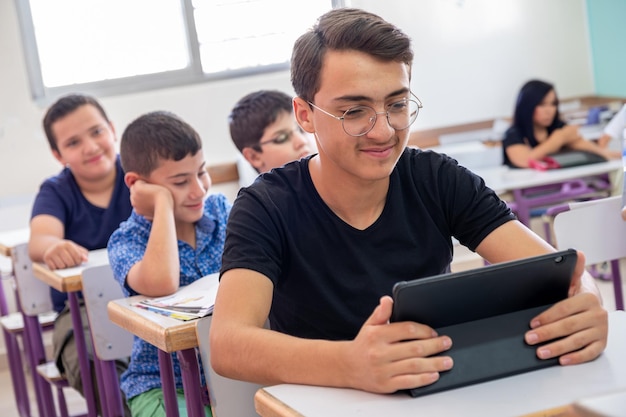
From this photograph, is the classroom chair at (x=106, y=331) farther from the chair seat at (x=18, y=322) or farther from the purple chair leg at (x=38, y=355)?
the chair seat at (x=18, y=322)

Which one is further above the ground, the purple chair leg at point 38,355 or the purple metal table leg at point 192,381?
the purple metal table leg at point 192,381

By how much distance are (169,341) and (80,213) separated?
61.5 inches

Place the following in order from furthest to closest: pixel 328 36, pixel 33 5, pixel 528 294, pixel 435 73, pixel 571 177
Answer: pixel 435 73 < pixel 33 5 < pixel 571 177 < pixel 328 36 < pixel 528 294

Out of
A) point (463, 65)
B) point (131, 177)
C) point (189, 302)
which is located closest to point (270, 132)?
point (131, 177)

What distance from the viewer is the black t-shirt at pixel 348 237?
1.63 metres

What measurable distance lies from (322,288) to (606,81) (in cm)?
481

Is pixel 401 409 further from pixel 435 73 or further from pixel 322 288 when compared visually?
pixel 435 73

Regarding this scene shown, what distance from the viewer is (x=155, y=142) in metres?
2.43

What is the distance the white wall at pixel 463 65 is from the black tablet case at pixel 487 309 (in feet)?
13.0

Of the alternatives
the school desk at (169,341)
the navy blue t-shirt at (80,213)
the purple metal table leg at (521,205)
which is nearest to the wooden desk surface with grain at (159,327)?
the school desk at (169,341)

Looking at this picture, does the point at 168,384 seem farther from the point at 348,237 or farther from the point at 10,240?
the point at 10,240

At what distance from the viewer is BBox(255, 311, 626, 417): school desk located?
1.16 metres

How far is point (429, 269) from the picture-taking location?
168cm

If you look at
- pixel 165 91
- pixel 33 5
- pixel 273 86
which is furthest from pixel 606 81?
pixel 33 5
